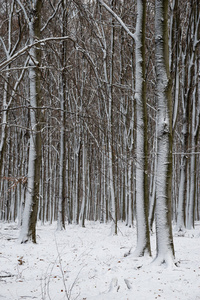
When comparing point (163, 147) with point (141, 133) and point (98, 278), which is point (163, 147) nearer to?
point (141, 133)

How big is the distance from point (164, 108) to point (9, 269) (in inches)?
168

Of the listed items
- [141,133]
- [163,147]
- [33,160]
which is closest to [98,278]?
[163,147]

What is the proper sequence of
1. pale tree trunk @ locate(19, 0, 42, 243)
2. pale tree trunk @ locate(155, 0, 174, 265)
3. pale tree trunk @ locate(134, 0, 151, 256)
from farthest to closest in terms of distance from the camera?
pale tree trunk @ locate(19, 0, 42, 243), pale tree trunk @ locate(134, 0, 151, 256), pale tree trunk @ locate(155, 0, 174, 265)

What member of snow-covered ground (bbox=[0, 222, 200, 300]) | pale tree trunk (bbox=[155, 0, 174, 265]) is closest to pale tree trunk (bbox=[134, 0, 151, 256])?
pale tree trunk (bbox=[155, 0, 174, 265])

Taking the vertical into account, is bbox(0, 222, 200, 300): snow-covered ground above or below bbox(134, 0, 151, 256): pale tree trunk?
below

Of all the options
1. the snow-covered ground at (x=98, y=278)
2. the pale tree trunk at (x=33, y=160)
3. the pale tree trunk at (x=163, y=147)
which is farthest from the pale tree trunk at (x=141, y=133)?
the pale tree trunk at (x=33, y=160)

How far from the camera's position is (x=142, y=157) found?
616cm

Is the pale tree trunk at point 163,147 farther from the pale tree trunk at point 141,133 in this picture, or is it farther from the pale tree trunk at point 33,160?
the pale tree trunk at point 33,160

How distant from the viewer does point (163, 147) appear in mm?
5246

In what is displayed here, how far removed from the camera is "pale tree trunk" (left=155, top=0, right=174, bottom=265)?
16.6 ft

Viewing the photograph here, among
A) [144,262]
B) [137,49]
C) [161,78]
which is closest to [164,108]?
[161,78]

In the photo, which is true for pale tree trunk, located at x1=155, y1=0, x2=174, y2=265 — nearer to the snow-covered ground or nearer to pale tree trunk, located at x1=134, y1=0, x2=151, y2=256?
the snow-covered ground

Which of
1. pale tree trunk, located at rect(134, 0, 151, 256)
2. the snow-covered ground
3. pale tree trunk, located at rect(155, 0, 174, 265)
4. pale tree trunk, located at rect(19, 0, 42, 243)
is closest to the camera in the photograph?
the snow-covered ground

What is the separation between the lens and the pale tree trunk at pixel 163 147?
505 cm
